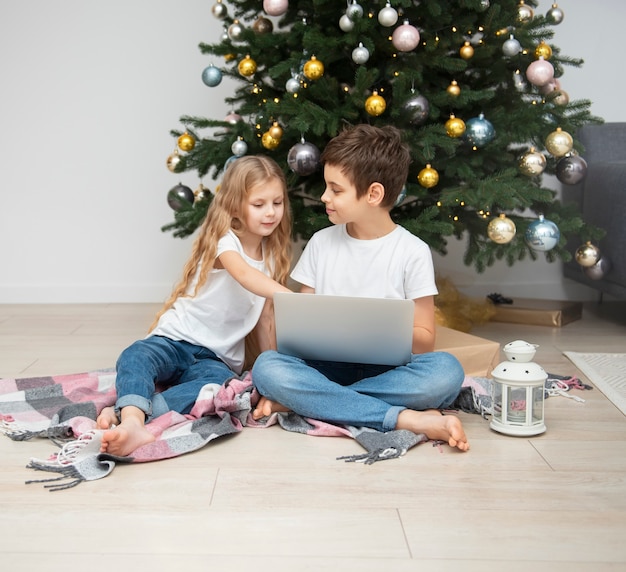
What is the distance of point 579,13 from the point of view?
3.31 m

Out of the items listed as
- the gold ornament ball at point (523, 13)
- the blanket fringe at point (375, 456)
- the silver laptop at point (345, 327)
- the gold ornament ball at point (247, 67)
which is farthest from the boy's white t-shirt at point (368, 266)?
the gold ornament ball at point (523, 13)

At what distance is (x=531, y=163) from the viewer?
237 centimetres

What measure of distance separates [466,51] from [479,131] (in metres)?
0.25

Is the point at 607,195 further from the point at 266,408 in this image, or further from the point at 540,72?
the point at 266,408

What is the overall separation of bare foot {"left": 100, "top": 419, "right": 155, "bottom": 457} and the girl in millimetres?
290

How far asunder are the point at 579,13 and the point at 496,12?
1148 mm

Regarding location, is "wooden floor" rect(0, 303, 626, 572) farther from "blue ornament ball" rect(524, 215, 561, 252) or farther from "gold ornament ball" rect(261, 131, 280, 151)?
"gold ornament ball" rect(261, 131, 280, 151)

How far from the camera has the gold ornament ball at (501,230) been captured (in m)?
2.32

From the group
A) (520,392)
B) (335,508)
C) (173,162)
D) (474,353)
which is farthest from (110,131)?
(335,508)

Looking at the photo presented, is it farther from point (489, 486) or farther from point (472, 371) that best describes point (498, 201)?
point (489, 486)

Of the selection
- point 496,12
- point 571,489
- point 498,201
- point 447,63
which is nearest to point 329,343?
point 571,489

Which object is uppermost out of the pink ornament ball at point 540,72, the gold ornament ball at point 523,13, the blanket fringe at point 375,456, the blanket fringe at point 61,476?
the gold ornament ball at point 523,13

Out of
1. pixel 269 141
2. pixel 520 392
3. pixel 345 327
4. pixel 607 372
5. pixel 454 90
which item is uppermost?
pixel 454 90

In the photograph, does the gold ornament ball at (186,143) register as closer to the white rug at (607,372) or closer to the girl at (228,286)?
the girl at (228,286)
